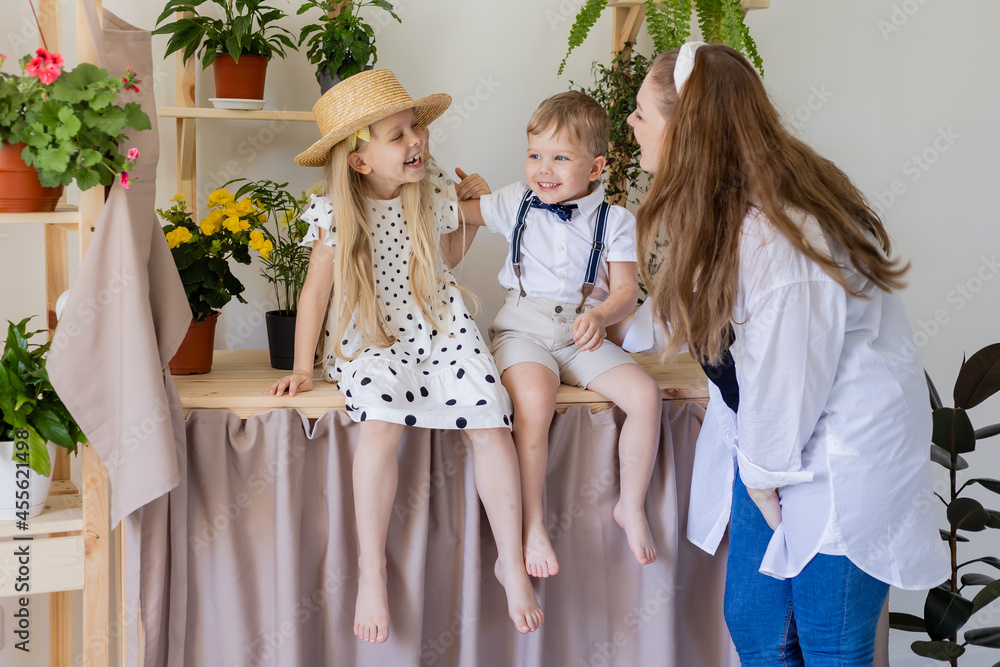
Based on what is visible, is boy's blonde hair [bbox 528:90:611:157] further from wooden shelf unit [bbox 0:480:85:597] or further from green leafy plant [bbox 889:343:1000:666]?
wooden shelf unit [bbox 0:480:85:597]

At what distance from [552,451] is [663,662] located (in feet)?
1.64

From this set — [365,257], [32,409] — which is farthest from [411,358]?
[32,409]

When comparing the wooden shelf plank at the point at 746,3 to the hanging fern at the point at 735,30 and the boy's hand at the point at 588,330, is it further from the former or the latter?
the boy's hand at the point at 588,330

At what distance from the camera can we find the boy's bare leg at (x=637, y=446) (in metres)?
1.60

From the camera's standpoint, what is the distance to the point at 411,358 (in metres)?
1.66

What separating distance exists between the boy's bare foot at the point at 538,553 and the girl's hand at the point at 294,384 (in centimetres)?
Result: 52

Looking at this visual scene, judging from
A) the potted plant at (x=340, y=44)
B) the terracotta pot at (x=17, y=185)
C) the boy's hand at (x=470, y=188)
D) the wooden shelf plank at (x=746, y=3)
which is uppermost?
the wooden shelf plank at (x=746, y=3)

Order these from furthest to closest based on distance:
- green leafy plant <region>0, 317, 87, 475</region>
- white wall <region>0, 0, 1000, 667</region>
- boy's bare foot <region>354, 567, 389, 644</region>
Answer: white wall <region>0, 0, 1000, 667</region>
boy's bare foot <region>354, 567, 389, 644</region>
green leafy plant <region>0, 317, 87, 475</region>

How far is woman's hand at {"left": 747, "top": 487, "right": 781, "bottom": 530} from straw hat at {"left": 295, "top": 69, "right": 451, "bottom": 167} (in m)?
0.99

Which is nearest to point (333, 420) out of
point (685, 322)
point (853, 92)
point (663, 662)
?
point (685, 322)

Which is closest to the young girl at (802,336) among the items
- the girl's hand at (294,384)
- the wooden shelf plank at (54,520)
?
the girl's hand at (294,384)

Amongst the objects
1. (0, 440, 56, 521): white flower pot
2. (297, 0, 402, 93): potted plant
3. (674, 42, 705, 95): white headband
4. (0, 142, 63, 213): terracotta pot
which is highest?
(297, 0, 402, 93): potted plant

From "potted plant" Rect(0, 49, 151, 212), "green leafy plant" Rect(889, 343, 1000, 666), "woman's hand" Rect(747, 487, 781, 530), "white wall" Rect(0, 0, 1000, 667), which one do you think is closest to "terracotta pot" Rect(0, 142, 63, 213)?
"potted plant" Rect(0, 49, 151, 212)

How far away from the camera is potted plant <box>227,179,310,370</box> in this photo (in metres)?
1.79
